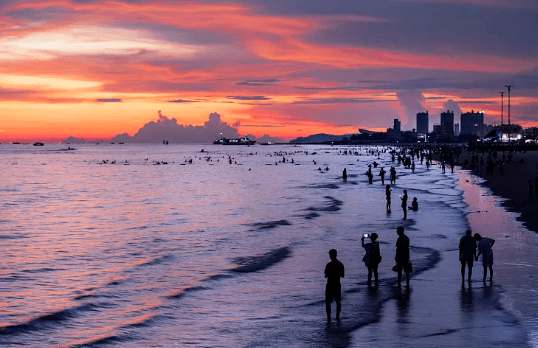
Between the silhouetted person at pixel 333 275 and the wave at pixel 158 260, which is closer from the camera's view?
the silhouetted person at pixel 333 275

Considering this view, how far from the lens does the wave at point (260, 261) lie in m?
25.2

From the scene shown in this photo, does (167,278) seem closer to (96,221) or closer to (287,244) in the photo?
(287,244)

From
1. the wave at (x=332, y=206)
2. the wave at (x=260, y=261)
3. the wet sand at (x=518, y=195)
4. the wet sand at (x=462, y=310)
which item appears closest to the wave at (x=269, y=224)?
the wave at (x=332, y=206)

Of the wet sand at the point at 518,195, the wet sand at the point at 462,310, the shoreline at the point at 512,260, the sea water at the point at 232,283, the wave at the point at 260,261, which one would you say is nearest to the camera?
the wet sand at the point at 462,310

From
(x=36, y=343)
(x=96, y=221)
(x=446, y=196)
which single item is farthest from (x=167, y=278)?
(x=446, y=196)

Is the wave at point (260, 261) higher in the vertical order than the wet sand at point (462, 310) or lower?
lower

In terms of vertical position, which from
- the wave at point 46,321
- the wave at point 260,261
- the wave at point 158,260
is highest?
the wave at point 260,261

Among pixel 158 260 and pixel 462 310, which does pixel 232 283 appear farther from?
pixel 462 310

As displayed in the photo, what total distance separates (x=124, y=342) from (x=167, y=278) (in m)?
8.10

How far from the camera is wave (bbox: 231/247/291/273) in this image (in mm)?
25172

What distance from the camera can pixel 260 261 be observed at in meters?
26.8

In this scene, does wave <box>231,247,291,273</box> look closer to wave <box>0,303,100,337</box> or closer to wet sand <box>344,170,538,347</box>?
wet sand <box>344,170,538,347</box>

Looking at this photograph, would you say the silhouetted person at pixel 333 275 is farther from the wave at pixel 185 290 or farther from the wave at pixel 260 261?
the wave at pixel 260 261

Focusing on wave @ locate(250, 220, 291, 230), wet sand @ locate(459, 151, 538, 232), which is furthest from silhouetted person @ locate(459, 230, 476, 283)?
wave @ locate(250, 220, 291, 230)
